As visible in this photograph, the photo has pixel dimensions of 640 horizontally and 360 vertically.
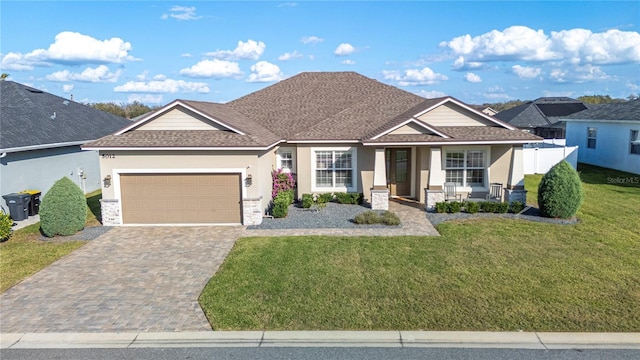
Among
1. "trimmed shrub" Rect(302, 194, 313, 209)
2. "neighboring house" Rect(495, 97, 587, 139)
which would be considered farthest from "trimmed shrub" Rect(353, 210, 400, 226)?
"neighboring house" Rect(495, 97, 587, 139)

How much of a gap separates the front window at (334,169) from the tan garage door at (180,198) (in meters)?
4.43

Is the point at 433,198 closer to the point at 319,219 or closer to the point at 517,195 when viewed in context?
the point at 517,195

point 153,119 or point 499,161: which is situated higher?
point 153,119

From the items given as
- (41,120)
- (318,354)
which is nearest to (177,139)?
(41,120)

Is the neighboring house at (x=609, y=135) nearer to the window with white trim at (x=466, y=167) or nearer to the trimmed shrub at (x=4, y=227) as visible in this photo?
the window with white trim at (x=466, y=167)

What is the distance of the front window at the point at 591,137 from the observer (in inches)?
1119

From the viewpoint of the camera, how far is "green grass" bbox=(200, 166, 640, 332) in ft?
25.5

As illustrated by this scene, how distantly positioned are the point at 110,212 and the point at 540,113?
121 feet

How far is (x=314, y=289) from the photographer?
30.0 ft

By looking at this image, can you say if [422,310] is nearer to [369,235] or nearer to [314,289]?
[314,289]

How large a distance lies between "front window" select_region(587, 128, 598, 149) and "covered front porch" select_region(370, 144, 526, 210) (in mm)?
15543

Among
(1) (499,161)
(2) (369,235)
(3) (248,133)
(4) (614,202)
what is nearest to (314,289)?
(2) (369,235)

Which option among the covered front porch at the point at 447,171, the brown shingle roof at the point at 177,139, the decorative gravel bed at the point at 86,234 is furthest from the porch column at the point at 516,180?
the decorative gravel bed at the point at 86,234

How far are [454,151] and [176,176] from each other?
1106cm
